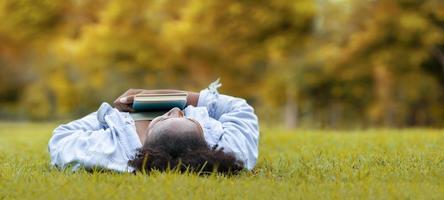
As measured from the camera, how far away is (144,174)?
4750mm

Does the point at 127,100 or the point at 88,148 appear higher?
the point at 127,100

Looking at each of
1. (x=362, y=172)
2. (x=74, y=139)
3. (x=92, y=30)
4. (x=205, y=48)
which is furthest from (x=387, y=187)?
(x=92, y=30)

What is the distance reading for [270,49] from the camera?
78.3 feet

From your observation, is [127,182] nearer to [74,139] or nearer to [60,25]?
[74,139]

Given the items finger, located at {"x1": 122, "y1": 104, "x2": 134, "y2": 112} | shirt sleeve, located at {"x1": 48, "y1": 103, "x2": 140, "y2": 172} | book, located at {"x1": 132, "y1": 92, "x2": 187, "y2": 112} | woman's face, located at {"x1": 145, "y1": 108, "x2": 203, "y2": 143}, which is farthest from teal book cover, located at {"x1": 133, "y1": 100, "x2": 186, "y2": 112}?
woman's face, located at {"x1": 145, "y1": 108, "x2": 203, "y2": 143}

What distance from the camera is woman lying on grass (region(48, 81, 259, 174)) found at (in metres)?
4.84

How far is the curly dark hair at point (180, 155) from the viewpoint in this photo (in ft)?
15.7

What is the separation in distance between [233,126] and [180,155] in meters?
0.66

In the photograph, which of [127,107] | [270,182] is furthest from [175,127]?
[127,107]

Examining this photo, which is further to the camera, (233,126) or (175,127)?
(233,126)

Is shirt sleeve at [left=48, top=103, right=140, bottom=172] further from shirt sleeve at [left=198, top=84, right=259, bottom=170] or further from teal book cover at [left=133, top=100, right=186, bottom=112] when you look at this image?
shirt sleeve at [left=198, top=84, right=259, bottom=170]

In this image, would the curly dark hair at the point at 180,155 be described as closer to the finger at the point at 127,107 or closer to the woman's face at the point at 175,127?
the woman's face at the point at 175,127

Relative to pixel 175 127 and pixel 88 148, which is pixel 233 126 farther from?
pixel 88 148

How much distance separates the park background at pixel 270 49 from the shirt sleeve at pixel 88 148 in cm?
1673
